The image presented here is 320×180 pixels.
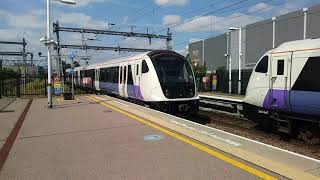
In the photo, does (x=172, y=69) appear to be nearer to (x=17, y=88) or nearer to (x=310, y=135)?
(x=310, y=135)

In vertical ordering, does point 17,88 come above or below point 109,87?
below

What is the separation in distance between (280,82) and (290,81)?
0.47 m

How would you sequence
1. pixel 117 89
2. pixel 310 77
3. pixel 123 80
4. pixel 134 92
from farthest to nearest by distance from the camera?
pixel 117 89
pixel 123 80
pixel 134 92
pixel 310 77

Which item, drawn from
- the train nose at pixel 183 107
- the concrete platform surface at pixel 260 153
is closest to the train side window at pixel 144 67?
the train nose at pixel 183 107

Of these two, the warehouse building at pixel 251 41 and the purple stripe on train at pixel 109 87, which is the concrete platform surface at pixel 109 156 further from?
the warehouse building at pixel 251 41

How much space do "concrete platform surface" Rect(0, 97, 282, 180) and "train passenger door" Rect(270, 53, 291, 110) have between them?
3986 millimetres

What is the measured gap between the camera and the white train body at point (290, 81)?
11.0 metres

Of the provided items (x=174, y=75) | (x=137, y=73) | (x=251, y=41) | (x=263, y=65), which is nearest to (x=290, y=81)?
(x=263, y=65)

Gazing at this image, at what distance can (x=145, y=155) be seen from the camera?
7.86 m

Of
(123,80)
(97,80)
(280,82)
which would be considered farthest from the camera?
(97,80)

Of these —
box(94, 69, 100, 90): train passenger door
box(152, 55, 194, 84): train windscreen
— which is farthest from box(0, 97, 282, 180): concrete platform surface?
box(94, 69, 100, 90): train passenger door

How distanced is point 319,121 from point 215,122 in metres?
6.45

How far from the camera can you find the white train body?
11.0 metres

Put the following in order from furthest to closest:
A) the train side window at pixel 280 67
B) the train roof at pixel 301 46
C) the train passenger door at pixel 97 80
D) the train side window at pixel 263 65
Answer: the train passenger door at pixel 97 80, the train side window at pixel 263 65, the train side window at pixel 280 67, the train roof at pixel 301 46
